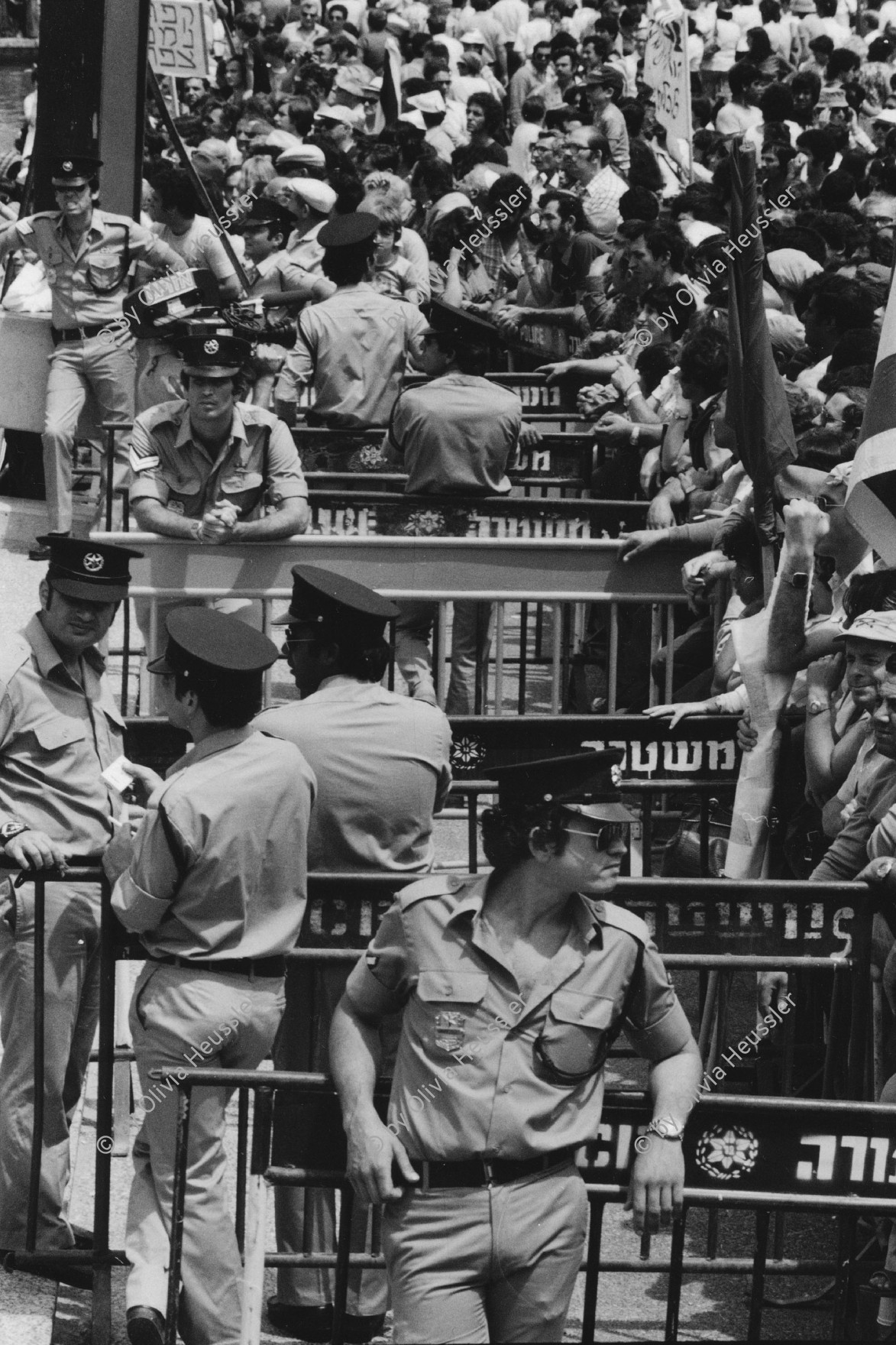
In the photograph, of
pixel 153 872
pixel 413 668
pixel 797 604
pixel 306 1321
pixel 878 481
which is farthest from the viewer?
pixel 413 668

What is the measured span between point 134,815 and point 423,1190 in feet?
7.63

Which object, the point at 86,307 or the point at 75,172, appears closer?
the point at 75,172

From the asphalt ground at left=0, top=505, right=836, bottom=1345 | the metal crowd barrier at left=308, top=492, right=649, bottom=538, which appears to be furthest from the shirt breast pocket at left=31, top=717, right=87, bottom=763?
the metal crowd barrier at left=308, top=492, right=649, bottom=538

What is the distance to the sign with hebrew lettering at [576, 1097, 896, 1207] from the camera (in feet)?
14.8

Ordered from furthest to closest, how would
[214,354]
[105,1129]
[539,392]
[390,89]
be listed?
[390,89]
[539,392]
[214,354]
[105,1129]

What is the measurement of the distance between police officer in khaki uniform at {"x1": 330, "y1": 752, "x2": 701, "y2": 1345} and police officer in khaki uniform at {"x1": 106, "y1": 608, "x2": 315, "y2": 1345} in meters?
0.71

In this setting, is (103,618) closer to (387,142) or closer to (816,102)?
(387,142)

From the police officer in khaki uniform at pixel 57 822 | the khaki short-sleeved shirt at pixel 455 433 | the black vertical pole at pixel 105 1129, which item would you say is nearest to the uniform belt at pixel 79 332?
the khaki short-sleeved shirt at pixel 455 433

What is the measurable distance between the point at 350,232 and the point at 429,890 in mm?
7229

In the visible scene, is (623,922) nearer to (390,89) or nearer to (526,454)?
(526,454)

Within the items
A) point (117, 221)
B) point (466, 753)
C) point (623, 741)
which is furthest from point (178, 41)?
point (623, 741)

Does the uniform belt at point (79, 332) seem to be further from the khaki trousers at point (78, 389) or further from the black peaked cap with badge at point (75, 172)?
the black peaked cap with badge at point (75, 172)

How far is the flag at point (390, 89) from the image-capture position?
2127 centimetres

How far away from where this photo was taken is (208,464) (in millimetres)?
8469
